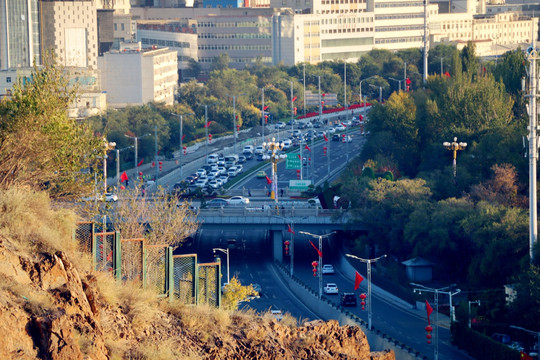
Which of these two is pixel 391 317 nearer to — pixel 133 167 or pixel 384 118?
pixel 384 118

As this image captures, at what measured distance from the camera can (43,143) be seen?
31.4 meters

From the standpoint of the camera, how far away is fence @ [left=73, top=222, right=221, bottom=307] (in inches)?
1091

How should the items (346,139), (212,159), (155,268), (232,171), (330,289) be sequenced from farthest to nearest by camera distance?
(346,139), (212,159), (232,171), (330,289), (155,268)

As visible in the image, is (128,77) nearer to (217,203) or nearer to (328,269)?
(217,203)

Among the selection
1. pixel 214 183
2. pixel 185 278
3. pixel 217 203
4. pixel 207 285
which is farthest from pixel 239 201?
pixel 185 278

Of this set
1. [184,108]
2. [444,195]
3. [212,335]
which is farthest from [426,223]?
[184,108]

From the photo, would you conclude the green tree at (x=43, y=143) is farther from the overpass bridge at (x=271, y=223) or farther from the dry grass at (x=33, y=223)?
the overpass bridge at (x=271, y=223)

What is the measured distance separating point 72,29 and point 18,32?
10.3 metres

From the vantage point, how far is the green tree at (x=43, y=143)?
30.0 metres

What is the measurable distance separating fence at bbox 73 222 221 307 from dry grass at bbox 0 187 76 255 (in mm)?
579

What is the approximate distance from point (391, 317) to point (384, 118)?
48.0 meters

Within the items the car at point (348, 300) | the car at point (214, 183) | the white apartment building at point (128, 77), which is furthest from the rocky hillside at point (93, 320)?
the white apartment building at point (128, 77)

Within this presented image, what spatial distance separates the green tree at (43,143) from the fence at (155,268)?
2.42 metres

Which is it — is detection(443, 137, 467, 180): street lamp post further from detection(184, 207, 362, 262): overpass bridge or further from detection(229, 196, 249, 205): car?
detection(229, 196, 249, 205): car
